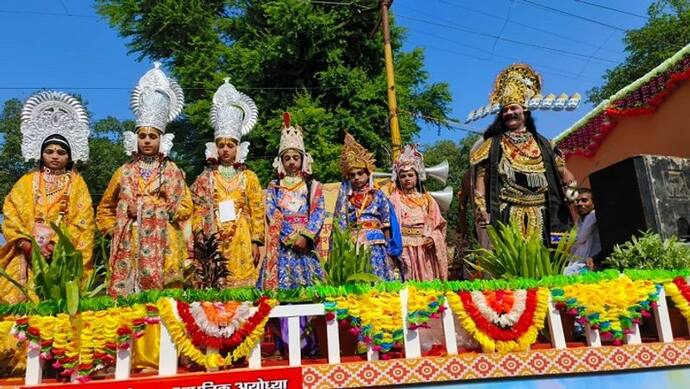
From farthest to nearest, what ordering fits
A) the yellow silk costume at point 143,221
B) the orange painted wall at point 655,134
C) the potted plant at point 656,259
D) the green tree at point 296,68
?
1. the green tree at point 296,68
2. the orange painted wall at point 655,134
3. the yellow silk costume at point 143,221
4. the potted plant at point 656,259

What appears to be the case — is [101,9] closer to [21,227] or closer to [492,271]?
[21,227]

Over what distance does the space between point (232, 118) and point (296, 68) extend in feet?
33.1

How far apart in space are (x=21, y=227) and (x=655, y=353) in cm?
455

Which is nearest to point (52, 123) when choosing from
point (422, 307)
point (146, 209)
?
point (146, 209)

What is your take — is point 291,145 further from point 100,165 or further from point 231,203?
point 100,165

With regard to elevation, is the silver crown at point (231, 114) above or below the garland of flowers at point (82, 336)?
above

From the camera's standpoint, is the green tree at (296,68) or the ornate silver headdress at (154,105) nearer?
the ornate silver headdress at (154,105)

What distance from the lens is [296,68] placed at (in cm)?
1509

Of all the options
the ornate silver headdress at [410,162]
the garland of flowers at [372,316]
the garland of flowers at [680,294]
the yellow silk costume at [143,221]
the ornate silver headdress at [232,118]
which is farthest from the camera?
the ornate silver headdress at [410,162]

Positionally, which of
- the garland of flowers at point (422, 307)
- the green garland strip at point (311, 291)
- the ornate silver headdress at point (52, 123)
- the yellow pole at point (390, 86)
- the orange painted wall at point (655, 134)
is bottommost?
the garland of flowers at point (422, 307)

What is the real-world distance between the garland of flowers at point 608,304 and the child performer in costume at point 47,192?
3357mm

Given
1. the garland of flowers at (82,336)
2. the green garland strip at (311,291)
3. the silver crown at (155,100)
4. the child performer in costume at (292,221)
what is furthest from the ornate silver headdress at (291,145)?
the garland of flowers at (82,336)

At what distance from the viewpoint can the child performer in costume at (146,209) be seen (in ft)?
13.5

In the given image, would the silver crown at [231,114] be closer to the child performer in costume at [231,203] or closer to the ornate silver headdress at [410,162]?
the child performer in costume at [231,203]
